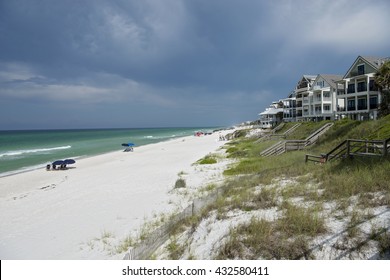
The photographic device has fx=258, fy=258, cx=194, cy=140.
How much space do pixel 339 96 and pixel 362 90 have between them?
4597 millimetres

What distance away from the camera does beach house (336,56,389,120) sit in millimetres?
36938

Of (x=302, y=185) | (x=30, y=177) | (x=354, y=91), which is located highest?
(x=354, y=91)

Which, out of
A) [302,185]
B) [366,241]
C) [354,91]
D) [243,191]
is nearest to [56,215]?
[243,191]

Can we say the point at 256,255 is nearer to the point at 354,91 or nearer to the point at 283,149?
the point at 283,149

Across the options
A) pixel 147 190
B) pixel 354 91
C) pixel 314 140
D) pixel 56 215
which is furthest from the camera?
pixel 354 91

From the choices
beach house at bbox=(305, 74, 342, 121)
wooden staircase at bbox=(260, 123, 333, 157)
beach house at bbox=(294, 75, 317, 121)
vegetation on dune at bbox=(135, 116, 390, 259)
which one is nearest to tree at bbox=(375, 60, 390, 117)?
wooden staircase at bbox=(260, 123, 333, 157)

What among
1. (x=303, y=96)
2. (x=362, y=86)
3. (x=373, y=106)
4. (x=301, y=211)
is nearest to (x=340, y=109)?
(x=362, y=86)

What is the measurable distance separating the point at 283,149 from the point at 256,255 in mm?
18948

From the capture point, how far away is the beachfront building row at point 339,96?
37.4m

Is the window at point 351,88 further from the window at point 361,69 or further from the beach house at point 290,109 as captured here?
the beach house at point 290,109

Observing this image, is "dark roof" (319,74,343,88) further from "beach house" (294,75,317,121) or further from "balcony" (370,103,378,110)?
"balcony" (370,103,378,110)

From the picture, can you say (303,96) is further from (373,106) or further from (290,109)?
(373,106)

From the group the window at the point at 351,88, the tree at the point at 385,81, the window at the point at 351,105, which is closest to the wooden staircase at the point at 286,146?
the tree at the point at 385,81
